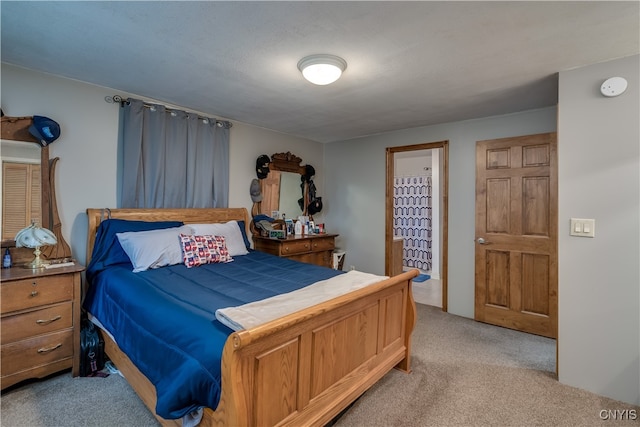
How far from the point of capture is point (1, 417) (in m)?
1.77

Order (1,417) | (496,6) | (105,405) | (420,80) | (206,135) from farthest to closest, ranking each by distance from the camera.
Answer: (206,135) < (420,80) < (105,405) < (1,417) < (496,6)

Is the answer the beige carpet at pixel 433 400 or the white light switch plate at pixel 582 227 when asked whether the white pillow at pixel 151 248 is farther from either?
the white light switch plate at pixel 582 227

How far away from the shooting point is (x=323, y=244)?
4273 mm

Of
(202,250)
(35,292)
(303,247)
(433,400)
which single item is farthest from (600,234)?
(35,292)

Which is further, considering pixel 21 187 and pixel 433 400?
pixel 21 187

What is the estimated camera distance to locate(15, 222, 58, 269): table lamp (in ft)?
7.02

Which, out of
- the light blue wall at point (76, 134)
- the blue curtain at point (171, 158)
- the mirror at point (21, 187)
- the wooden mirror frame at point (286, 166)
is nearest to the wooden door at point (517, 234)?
the wooden mirror frame at point (286, 166)

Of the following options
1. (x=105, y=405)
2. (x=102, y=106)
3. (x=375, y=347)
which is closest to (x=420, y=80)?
(x=375, y=347)

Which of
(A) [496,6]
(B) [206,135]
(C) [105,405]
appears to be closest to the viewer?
(A) [496,6]

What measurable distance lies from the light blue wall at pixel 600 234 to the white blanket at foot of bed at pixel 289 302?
1.45 meters

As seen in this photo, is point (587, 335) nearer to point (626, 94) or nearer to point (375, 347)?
point (375, 347)

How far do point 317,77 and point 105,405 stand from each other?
8.46 feet

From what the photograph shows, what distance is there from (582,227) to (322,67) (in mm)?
2167

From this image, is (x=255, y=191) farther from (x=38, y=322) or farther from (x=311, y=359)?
(x=311, y=359)
